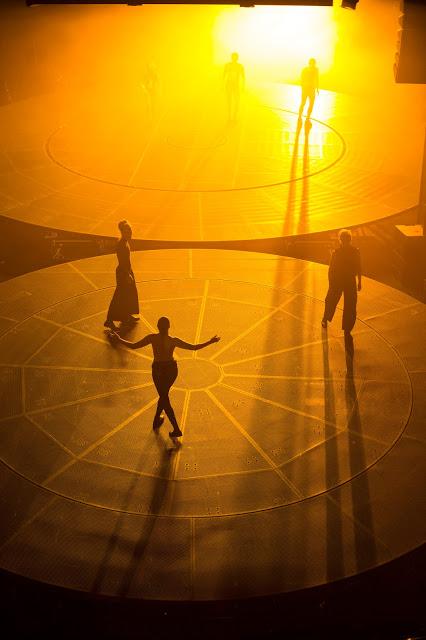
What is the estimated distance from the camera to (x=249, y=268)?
1367 cm

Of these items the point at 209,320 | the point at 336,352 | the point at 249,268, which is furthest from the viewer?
the point at 249,268

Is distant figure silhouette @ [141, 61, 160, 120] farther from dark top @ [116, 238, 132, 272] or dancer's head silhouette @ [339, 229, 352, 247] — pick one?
dancer's head silhouette @ [339, 229, 352, 247]

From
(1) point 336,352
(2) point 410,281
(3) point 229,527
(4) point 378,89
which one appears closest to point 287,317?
(1) point 336,352

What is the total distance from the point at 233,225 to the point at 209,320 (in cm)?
371

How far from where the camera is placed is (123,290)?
36.5ft

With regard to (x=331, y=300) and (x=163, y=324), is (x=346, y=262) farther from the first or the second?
(x=163, y=324)

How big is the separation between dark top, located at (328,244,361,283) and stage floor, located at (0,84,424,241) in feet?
11.3

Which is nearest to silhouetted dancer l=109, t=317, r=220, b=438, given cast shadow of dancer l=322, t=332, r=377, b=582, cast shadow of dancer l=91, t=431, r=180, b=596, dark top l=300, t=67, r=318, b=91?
cast shadow of dancer l=91, t=431, r=180, b=596

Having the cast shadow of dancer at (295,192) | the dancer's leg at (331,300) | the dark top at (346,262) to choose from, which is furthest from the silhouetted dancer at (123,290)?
the cast shadow of dancer at (295,192)

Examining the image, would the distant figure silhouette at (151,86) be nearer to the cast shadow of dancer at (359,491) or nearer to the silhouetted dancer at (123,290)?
the silhouetted dancer at (123,290)

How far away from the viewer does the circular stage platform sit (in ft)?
24.2

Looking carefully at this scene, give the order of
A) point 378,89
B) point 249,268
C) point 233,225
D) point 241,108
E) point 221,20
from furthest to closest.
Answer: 1. point 221,20
2. point 378,89
3. point 241,108
4. point 233,225
5. point 249,268

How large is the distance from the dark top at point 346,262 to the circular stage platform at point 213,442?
3.46 feet

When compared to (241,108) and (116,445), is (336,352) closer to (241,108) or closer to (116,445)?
(116,445)
